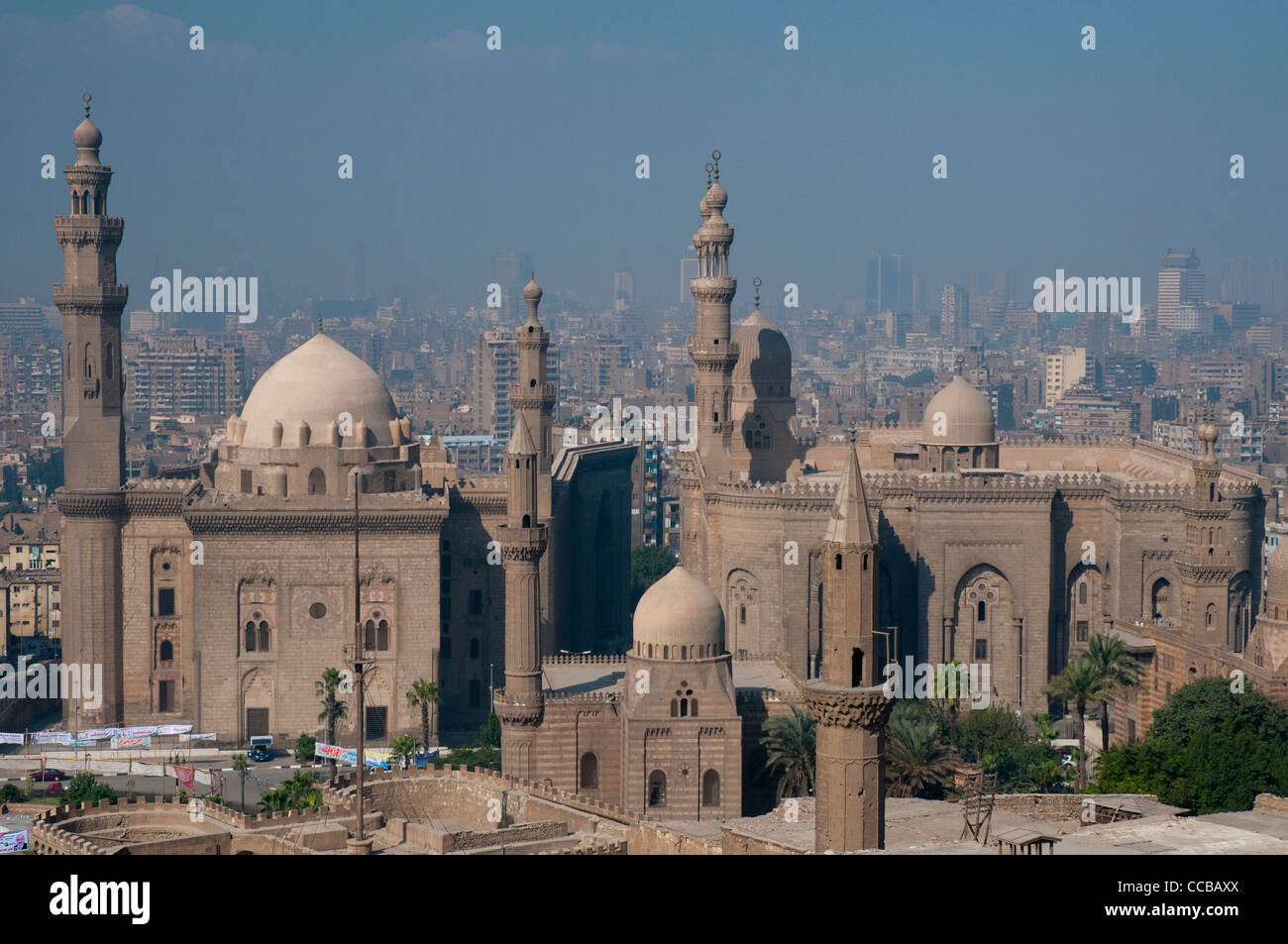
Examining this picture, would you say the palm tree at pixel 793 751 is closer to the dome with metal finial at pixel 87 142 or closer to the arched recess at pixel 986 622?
the arched recess at pixel 986 622

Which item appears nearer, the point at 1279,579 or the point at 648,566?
the point at 1279,579

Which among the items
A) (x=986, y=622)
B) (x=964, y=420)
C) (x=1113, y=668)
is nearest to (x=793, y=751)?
(x=1113, y=668)

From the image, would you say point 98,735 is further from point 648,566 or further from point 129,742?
point 648,566

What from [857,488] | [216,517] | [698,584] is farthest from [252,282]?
[857,488]

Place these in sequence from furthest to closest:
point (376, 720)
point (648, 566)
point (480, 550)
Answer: point (648, 566), point (480, 550), point (376, 720)

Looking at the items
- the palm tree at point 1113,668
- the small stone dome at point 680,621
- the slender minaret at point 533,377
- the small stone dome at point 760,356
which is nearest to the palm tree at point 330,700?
the slender minaret at point 533,377

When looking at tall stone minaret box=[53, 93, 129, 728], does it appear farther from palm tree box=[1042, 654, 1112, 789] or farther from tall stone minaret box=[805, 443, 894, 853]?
tall stone minaret box=[805, 443, 894, 853]
